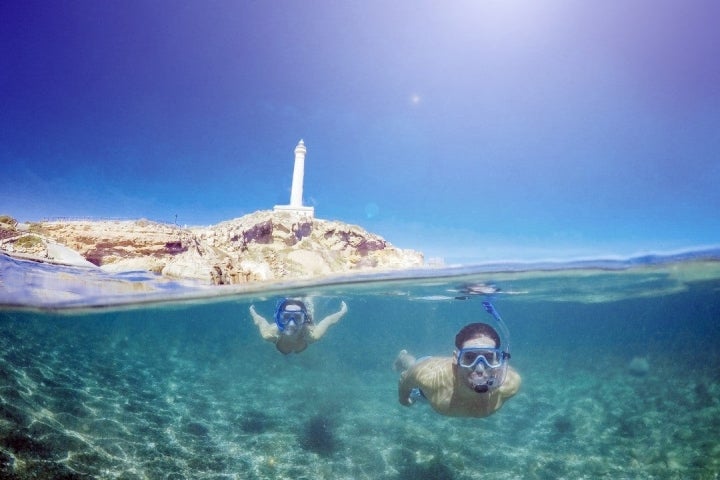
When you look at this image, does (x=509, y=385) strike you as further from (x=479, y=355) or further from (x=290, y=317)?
(x=290, y=317)

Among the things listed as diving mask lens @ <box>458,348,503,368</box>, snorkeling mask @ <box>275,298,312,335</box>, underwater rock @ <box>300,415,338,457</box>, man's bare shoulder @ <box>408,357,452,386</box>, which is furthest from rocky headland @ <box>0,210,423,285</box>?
diving mask lens @ <box>458,348,503,368</box>

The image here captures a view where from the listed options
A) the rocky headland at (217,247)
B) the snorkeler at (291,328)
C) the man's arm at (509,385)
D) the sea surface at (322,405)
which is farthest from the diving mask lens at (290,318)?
the man's arm at (509,385)

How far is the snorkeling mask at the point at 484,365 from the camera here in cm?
654

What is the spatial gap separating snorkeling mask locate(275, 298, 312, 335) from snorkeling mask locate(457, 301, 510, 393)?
5.67 metres

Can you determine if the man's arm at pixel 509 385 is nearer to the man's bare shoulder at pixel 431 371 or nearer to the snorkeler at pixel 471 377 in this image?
the snorkeler at pixel 471 377

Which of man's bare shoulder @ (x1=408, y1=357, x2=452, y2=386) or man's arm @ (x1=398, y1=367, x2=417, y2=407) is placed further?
man's arm @ (x1=398, y1=367, x2=417, y2=407)

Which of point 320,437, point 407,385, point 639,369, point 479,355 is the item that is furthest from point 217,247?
point 639,369

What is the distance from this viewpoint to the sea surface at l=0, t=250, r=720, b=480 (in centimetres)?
944

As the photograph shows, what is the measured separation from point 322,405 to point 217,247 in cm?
2484

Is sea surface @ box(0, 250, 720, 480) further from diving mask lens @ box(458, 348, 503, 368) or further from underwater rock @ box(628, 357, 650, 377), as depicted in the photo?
diving mask lens @ box(458, 348, 503, 368)

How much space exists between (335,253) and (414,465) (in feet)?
126

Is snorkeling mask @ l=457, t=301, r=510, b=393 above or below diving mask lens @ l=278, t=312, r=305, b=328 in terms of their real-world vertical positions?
below

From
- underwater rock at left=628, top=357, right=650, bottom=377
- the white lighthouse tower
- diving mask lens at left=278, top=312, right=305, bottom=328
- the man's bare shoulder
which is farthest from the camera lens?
the white lighthouse tower

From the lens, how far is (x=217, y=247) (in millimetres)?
34938
